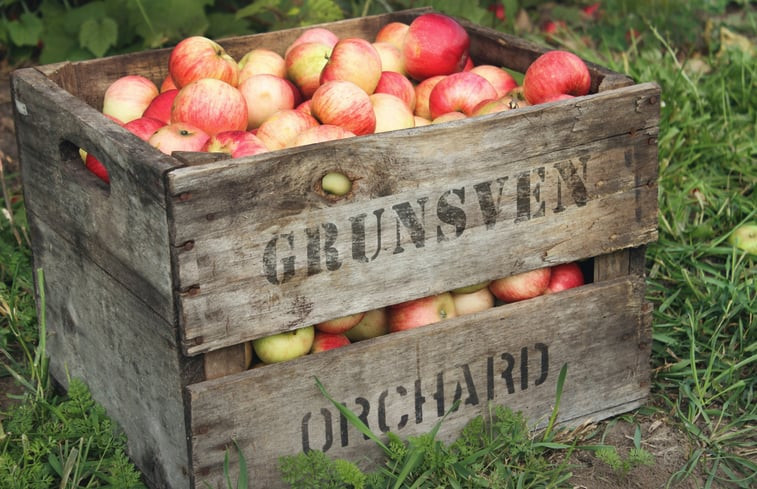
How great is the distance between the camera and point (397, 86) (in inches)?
110

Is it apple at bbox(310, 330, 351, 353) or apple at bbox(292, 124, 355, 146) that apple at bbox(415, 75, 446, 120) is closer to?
apple at bbox(292, 124, 355, 146)

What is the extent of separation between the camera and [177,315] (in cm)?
204

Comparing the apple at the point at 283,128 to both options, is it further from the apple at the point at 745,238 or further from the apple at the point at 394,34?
the apple at the point at 745,238

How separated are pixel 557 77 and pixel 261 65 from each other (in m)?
0.80

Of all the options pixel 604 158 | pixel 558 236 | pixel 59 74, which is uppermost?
pixel 59 74

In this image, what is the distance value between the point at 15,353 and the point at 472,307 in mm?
1309

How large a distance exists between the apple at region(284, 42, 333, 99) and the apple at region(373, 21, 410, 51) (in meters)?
0.29

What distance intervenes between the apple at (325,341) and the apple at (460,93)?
2.33 ft

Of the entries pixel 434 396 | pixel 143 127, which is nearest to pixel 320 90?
pixel 143 127

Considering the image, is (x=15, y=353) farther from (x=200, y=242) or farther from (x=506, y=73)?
(x=506, y=73)

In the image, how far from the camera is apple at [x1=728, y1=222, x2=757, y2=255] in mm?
3209

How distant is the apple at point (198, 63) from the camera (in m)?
2.66

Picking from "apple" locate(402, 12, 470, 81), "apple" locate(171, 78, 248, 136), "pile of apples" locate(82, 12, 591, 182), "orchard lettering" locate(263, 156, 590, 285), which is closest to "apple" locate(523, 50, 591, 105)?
"pile of apples" locate(82, 12, 591, 182)

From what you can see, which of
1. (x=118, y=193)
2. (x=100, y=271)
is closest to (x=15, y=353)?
(x=100, y=271)
